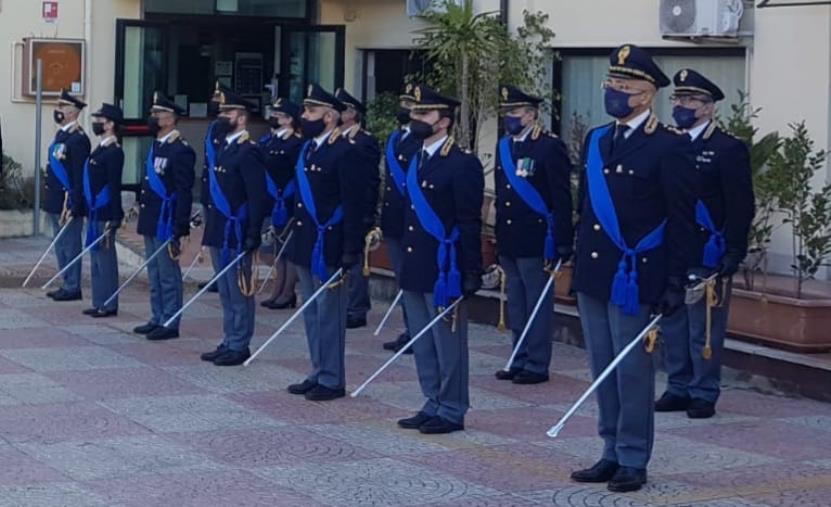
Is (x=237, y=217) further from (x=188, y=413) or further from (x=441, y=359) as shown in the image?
(x=441, y=359)

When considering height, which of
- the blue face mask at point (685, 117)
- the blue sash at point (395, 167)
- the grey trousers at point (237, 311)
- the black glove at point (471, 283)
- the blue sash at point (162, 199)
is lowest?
the grey trousers at point (237, 311)

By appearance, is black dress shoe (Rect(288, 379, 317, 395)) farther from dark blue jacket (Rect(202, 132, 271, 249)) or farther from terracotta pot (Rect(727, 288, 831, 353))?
terracotta pot (Rect(727, 288, 831, 353))

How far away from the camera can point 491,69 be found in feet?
55.7

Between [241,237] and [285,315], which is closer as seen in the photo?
[241,237]

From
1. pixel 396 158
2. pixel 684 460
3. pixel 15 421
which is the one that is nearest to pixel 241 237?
pixel 396 158

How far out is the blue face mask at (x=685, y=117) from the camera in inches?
401

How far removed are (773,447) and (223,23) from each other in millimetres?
13825

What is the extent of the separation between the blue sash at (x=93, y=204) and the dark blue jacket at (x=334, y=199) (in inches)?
164

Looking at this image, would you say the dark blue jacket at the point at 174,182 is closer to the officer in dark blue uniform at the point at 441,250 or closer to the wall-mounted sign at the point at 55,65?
the officer in dark blue uniform at the point at 441,250

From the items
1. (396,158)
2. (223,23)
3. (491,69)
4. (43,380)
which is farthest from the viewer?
(223,23)

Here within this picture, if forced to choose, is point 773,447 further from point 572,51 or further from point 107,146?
point 572,51

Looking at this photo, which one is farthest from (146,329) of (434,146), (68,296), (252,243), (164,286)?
(434,146)

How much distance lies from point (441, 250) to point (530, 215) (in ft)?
6.23

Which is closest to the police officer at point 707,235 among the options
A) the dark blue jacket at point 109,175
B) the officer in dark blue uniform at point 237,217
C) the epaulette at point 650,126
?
the epaulette at point 650,126
